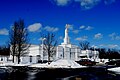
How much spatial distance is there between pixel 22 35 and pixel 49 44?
21918mm

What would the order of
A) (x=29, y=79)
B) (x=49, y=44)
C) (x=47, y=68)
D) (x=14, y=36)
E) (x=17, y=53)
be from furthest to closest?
(x=49, y=44) → (x=17, y=53) → (x=14, y=36) → (x=47, y=68) → (x=29, y=79)

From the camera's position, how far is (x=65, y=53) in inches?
4208

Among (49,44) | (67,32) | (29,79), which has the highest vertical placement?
(67,32)

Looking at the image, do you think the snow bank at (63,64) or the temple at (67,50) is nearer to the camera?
the snow bank at (63,64)

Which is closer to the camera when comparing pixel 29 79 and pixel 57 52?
pixel 29 79

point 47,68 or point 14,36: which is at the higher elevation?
point 14,36

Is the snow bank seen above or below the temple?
below

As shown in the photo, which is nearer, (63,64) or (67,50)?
(63,64)

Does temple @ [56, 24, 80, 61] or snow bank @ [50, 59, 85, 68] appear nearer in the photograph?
snow bank @ [50, 59, 85, 68]

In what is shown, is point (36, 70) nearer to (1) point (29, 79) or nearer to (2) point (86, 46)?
(1) point (29, 79)

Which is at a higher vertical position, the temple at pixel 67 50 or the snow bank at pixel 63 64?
the temple at pixel 67 50

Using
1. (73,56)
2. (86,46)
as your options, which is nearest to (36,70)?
(73,56)

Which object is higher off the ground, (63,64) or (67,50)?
(67,50)

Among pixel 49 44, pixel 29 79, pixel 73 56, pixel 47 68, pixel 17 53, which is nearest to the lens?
pixel 29 79
